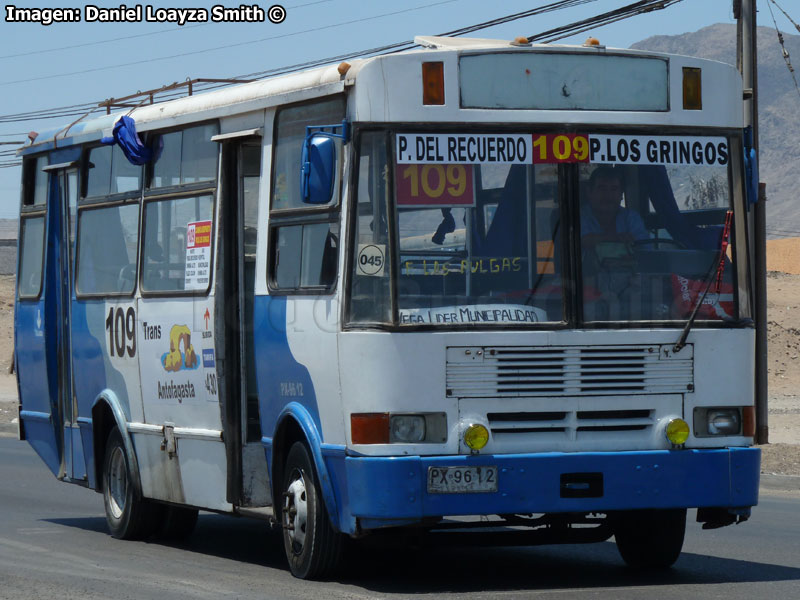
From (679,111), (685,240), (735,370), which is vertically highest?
(679,111)

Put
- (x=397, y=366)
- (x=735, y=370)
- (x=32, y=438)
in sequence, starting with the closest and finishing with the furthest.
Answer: (x=397, y=366) < (x=735, y=370) < (x=32, y=438)

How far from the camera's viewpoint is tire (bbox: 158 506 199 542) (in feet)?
39.7

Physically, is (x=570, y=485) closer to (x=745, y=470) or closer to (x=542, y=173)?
(x=745, y=470)

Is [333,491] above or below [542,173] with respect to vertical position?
below

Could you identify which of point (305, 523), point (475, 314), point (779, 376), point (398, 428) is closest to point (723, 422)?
point (475, 314)

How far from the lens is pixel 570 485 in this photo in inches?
349

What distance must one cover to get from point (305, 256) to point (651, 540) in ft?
8.74

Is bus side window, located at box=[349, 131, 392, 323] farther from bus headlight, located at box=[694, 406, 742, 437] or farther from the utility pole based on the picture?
the utility pole

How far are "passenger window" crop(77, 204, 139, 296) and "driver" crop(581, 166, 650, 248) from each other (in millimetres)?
3925

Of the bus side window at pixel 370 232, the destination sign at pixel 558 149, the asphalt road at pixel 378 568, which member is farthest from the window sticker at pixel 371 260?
the asphalt road at pixel 378 568

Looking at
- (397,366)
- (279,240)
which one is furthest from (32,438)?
(397,366)

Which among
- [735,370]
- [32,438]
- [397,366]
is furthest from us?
[32,438]

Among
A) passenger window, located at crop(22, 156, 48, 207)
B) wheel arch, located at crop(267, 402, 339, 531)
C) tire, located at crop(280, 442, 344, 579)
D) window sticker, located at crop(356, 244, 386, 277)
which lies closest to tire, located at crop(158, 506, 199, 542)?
wheel arch, located at crop(267, 402, 339, 531)

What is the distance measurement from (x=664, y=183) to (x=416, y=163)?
4.81 feet
